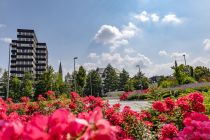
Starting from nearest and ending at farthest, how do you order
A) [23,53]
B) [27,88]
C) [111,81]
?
[27,88] → [111,81] → [23,53]

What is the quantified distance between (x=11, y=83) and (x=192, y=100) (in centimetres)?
5872

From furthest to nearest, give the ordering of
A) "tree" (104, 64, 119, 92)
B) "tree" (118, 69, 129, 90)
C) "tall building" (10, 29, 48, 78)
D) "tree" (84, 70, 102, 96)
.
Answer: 1. "tall building" (10, 29, 48, 78)
2. "tree" (118, 69, 129, 90)
3. "tree" (104, 64, 119, 92)
4. "tree" (84, 70, 102, 96)

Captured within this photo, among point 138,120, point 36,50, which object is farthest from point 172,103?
point 36,50

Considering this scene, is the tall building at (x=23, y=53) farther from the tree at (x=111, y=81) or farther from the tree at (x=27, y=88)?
the tree at (x=27, y=88)

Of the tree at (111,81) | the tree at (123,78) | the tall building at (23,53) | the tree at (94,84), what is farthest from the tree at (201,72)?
the tall building at (23,53)

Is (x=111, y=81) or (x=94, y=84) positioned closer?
(x=94, y=84)

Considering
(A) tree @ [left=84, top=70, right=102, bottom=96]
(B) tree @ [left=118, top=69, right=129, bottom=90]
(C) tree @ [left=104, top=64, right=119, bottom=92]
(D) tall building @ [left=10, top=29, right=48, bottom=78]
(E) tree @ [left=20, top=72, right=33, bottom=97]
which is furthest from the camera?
(D) tall building @ [left=10, top=29, right=48, bottom=78]

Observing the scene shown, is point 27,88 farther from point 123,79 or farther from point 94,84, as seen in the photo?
point 123,79

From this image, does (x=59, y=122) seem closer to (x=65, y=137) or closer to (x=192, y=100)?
(x=65, y=137)

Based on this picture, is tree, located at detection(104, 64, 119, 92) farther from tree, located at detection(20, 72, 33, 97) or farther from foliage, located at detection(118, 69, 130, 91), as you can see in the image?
tree, located at detection(20, 72, 33, 97)

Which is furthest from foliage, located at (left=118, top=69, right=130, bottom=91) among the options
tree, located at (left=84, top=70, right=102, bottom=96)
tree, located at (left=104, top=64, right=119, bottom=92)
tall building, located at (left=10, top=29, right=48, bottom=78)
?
tall building, located at (left=10, top=29, right=48, bottom=78)

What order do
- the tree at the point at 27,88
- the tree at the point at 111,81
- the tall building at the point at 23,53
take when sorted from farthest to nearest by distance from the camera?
the tall building at the point at 23,53, the tree at the point at 111,81, the tree at the point at 27,88

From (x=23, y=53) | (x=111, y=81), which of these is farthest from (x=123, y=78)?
(x=23, y=53)

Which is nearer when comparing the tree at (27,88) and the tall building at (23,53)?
the tree at (27,88)
